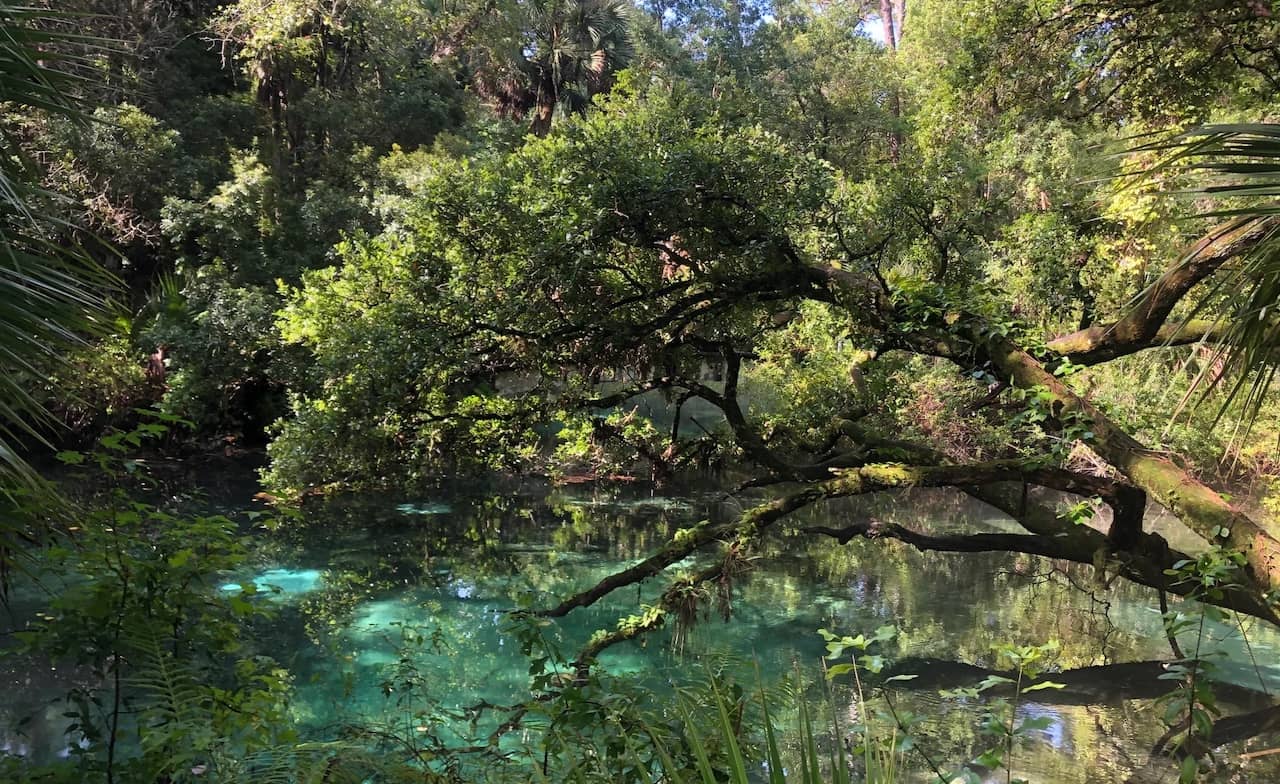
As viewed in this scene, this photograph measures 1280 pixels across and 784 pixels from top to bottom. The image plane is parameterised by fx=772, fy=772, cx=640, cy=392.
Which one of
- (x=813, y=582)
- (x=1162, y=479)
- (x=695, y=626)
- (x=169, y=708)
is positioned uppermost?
(x=1162, y=479)

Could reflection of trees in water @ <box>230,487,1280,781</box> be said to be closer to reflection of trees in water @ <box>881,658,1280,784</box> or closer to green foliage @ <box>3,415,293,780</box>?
reflection of trees in water @ <box>881,658,1280,784</box>

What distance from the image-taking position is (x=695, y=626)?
Result: 558 cm

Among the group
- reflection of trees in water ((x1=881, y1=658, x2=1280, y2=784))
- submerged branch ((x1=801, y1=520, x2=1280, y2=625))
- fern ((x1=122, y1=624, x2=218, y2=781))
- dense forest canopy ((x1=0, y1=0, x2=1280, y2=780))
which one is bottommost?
reflection of trees in water ((x1=881, y1=658, x2=1280, y2=784))

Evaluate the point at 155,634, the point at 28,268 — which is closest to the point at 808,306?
the point at 155,634

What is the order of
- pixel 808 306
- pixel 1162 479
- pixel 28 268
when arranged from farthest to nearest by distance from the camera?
pixel 808 306 → pixel 1162 479 → pixel 28 268

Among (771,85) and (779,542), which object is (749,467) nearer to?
(779,542)

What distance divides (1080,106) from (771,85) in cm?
1141

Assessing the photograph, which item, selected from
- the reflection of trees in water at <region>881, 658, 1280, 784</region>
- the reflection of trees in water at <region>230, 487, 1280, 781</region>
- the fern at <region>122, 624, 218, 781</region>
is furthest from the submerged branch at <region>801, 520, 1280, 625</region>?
→ the fern at <region>122, 624, 218, 781</region>

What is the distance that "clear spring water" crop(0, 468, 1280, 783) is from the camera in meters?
6.07

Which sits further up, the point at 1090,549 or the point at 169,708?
the point at 169,708

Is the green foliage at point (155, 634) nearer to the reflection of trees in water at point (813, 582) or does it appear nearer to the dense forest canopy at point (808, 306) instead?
the dense forest canopy at point (808, 306)

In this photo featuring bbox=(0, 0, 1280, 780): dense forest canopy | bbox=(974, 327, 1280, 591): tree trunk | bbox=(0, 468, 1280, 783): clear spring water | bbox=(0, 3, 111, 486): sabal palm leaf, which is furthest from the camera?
bbox=(0, 468, 1280, 783): clear spring water

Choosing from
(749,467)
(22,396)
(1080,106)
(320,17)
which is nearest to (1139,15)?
(1080,106)

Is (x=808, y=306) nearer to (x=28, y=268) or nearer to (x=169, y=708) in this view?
(x=169, y=708)
